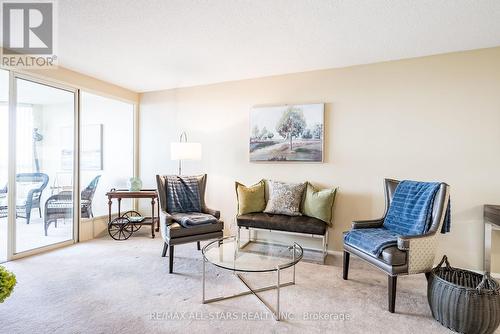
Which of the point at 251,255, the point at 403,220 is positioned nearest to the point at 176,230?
the point at 251,255

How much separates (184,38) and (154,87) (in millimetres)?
2019

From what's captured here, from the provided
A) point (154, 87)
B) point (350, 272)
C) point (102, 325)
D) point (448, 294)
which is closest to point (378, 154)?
point (350, 272)

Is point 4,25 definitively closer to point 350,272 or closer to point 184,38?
point 184,38

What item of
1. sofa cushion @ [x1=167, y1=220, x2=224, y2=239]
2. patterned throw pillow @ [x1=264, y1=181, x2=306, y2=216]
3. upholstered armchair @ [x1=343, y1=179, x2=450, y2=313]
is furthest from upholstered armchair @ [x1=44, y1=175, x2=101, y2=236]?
upholstered armchair @ [x1=343, y1=179, x2=450, y2=313]

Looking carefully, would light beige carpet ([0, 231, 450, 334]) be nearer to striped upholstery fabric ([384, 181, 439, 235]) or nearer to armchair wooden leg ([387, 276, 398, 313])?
armchair wooden leg ([387, 276, 398, 313])

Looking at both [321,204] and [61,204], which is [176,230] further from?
[61,204]

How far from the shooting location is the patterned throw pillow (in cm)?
343

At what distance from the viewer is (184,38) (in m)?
2.72

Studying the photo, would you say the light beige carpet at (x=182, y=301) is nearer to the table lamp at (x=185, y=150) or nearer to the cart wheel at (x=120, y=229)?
the cart wheel at (x=120, y=229)

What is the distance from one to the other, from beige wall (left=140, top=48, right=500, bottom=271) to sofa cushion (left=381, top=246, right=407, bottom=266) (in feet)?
→ 4.04

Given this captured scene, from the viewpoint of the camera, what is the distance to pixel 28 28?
257 centimetres

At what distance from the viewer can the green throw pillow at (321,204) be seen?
3.23m

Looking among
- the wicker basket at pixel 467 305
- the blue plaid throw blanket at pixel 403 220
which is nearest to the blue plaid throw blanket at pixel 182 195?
the blue plaid throw blanket at pixel 403 220

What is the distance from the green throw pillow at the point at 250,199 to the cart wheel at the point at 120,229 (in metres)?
1.82
